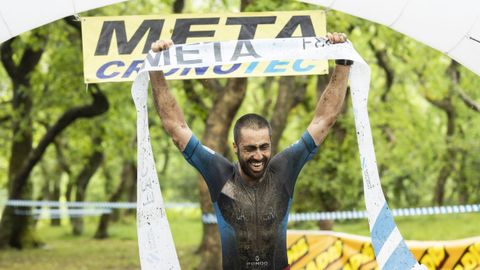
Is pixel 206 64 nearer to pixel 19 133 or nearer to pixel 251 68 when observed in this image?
pixel 251 68

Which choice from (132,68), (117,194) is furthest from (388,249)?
(117,194)

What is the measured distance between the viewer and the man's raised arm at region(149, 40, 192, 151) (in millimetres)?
4953

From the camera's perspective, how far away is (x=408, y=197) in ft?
102

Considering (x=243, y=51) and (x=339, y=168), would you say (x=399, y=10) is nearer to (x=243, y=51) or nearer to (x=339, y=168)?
(x=243, y=51)

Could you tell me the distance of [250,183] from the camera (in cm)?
490

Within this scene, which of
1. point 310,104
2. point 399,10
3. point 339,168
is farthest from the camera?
point 310,104

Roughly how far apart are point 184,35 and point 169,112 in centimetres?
240

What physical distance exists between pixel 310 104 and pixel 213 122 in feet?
29.1

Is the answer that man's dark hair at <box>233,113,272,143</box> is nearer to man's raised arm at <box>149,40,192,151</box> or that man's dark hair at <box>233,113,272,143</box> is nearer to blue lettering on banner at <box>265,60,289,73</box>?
man's raised arm at <box>149,40,192,151</box>

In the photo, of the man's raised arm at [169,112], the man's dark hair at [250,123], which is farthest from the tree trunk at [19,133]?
the man's dark hair at [250,123]

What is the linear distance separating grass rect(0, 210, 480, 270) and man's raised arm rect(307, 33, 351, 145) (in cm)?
1190

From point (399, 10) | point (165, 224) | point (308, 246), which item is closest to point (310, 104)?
point (308, 246)

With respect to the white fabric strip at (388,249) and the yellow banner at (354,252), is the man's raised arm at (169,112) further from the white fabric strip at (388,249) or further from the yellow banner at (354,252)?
the yellow banner at (354,252)

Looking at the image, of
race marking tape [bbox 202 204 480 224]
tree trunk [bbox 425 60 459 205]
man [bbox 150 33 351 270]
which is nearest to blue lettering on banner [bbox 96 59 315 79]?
man [bbox 150 33 351 270]
